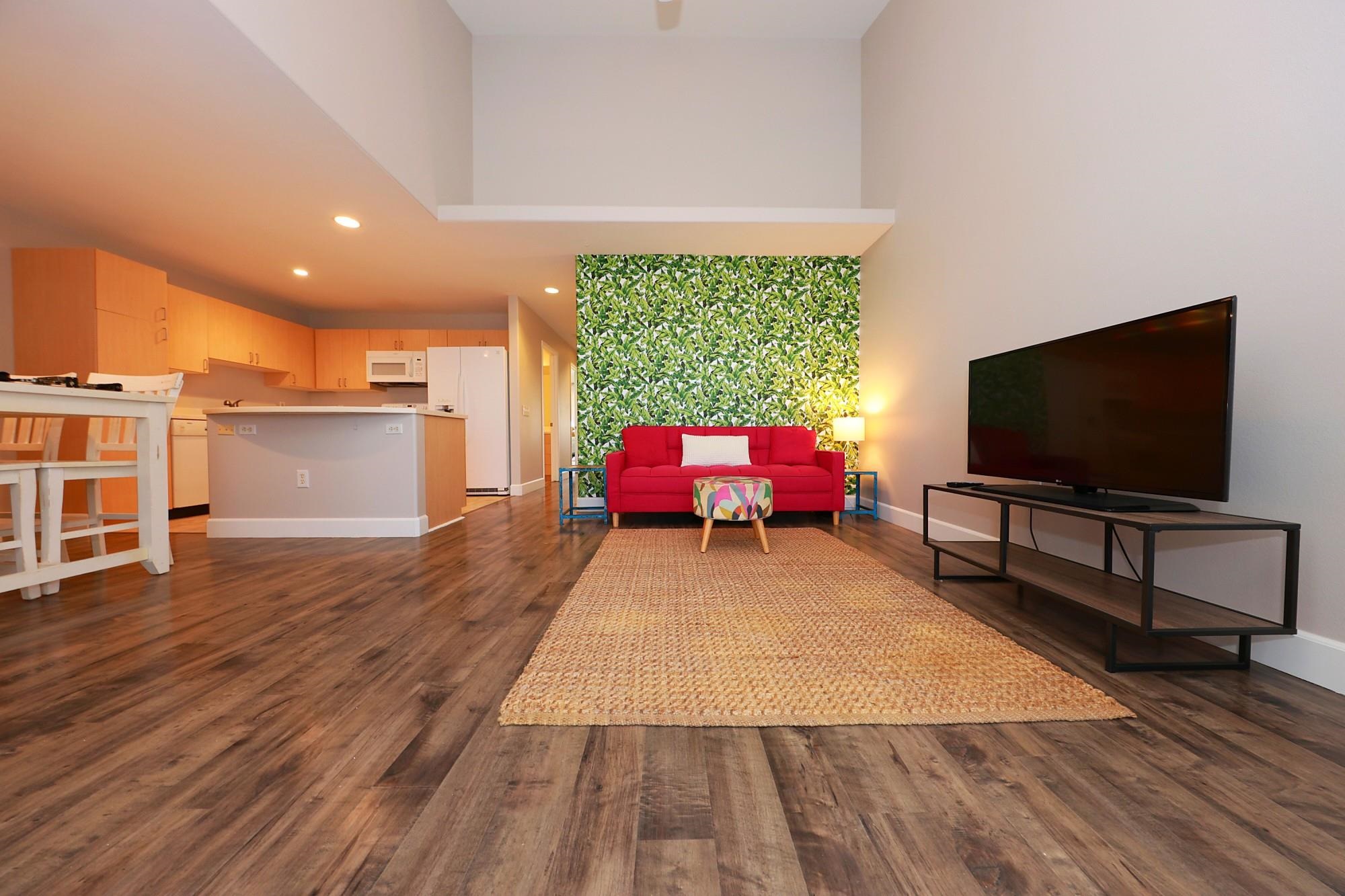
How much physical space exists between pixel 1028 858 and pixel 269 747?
5.01 ft

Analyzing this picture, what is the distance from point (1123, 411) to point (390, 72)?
14.2 ft

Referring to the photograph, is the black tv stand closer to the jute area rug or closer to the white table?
A: the jute area rug

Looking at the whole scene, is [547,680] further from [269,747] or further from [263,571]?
[263,571]

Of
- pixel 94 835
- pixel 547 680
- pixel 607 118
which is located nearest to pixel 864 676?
pixel 547 680

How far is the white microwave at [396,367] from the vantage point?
7035 mm

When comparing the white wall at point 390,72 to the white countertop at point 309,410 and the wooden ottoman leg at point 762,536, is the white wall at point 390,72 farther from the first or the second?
the wooden ottoman leg at point 762,536

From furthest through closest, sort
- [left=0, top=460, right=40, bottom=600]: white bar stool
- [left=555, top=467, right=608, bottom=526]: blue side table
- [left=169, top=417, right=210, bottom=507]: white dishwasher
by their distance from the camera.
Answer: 1. [left=169, top=417, right=210, bottom=507]: white dishwasher
2. [left=555, top=467, right=608, bottom=526]: blue side table
3. [left=0, top=460, right=40, bottom=600]: white bar stool

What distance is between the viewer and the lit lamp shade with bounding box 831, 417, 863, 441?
4.93m

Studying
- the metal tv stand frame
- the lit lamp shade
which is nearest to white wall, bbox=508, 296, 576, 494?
the lit lamp shade

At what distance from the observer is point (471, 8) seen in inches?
181

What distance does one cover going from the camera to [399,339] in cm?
722

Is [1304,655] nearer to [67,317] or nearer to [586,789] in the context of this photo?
[586,789]

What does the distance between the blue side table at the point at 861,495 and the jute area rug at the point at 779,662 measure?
2.17m

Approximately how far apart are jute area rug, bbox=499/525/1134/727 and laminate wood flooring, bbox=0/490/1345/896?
3.0 inches
